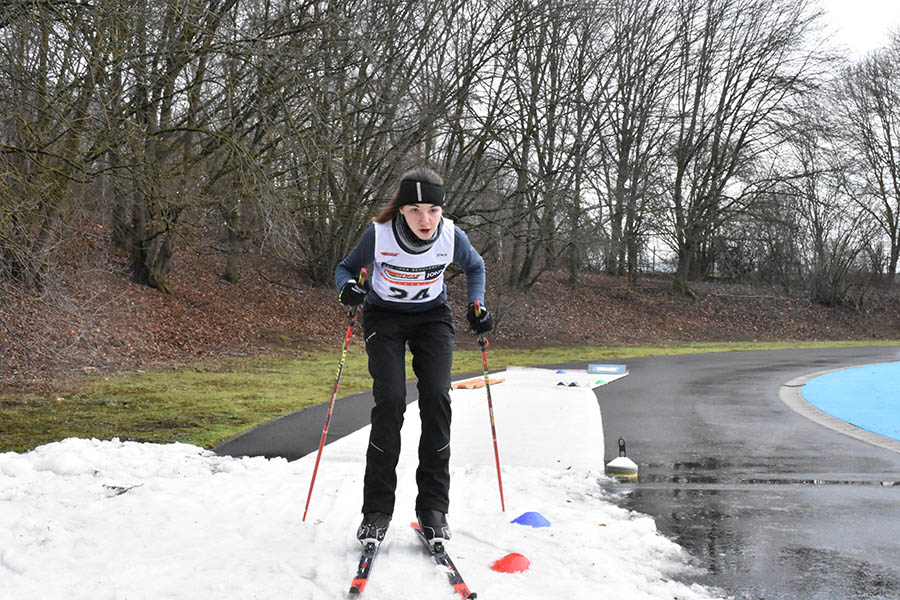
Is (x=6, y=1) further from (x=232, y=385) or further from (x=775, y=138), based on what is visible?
(x=775, y=138)

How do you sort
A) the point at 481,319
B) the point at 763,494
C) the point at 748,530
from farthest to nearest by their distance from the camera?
the point at 763,494 < the point at 481,319 < the point at 748,530

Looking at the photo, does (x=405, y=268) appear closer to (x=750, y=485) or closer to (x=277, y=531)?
(x=277, y=531)

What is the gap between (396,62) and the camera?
19703 millimetres

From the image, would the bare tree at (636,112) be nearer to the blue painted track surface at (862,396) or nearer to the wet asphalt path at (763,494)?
the blue painted track surface at (862,396)

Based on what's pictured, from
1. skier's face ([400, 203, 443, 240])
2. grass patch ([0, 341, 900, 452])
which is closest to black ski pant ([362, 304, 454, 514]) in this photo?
skier's face ([400, 203, 443, 240])

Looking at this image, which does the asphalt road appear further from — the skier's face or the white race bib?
the skier's face

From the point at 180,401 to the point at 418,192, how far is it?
23.5ft

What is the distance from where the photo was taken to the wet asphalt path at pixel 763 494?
13.5 feet

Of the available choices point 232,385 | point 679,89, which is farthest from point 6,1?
point 679,89

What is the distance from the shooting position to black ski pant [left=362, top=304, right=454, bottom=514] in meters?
4.54

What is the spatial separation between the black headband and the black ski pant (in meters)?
0.65

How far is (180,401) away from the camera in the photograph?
35.0 ft

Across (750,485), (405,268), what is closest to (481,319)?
(405,268)

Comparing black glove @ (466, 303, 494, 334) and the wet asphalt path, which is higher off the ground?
black glove @ (466, 303, 494, 334)
